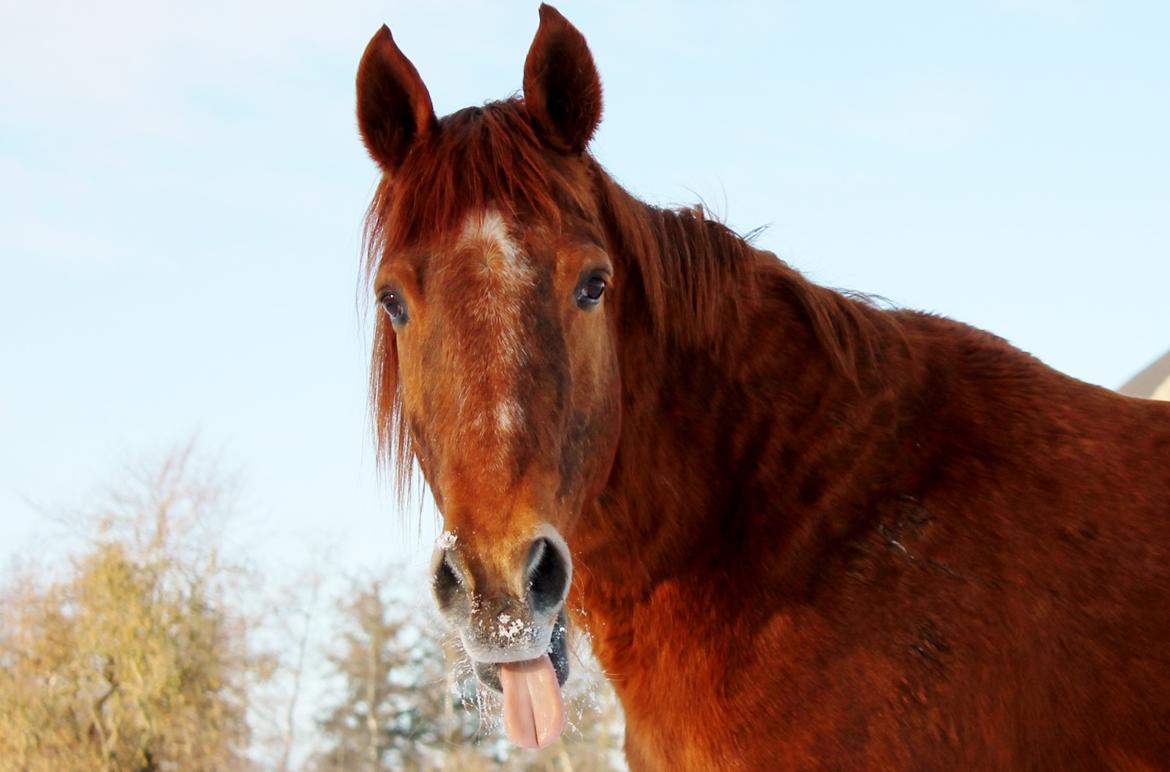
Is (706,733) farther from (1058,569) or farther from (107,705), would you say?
(107,705)

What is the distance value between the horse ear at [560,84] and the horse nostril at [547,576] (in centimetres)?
150

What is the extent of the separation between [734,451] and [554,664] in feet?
3.56

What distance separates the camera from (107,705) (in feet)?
92.4

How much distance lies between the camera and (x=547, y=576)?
125 inches

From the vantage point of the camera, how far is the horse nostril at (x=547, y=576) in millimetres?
3131

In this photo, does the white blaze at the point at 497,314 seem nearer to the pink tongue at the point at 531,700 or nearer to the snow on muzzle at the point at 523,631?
the snow on muzzle at the point at 523,631

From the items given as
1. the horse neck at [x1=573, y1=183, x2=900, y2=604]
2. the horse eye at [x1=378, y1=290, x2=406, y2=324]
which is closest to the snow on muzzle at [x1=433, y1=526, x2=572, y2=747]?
the horse neck at [x1=573, y1=183, x2=900, y2=604]

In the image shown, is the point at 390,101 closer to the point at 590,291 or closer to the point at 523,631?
the point at 590,291

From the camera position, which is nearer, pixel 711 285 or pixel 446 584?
pixel 446 584

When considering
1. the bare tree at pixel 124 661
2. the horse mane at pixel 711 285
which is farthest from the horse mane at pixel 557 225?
the bare tree at pixel 124 661

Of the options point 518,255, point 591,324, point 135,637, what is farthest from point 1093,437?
point 135,637

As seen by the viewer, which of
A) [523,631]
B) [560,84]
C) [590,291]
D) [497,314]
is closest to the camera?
[523,631]

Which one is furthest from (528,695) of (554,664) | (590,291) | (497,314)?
(590,291)

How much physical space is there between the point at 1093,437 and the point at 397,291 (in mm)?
2331
